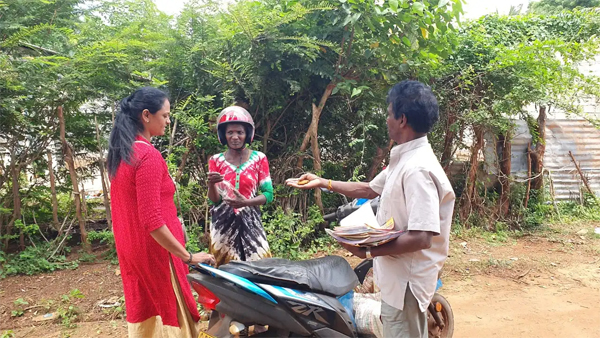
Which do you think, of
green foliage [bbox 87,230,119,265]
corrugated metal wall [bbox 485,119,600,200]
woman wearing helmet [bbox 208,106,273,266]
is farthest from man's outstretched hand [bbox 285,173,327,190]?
corrugated metal wall [bbox 485,119,600,200]

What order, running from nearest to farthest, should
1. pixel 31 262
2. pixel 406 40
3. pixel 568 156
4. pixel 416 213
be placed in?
pixel 416 213, pixel 406 40, pixel 31 262, pixel 568 156

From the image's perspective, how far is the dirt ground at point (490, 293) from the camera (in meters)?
3.15

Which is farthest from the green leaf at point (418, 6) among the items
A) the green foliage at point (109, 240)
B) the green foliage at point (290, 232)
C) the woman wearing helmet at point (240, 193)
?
the green foliage at point (109, 240)

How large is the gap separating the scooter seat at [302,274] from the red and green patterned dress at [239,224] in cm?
50

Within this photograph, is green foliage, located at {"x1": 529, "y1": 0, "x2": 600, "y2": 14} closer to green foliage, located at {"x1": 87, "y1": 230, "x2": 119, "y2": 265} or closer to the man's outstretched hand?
the man's outstretched hand

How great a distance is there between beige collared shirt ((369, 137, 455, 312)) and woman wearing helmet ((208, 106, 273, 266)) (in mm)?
1143

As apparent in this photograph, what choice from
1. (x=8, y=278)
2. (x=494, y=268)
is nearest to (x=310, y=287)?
(x=494, y=268)

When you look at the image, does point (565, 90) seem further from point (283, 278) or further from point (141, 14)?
point (141, 14)

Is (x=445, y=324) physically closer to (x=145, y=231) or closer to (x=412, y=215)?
(x=412, y=215)

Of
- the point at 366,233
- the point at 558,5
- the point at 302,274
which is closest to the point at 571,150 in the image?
the point at 302,274

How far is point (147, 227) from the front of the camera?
178 cm

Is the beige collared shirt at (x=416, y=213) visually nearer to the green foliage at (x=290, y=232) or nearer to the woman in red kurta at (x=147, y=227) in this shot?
the woman in red kurta at (x=147, y=227)

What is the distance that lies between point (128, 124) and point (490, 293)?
12.5ft

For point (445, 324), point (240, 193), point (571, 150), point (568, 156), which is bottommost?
point (445, 324)
